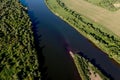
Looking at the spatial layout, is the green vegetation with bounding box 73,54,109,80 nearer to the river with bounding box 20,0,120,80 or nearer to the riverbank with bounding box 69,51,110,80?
the riverbank with bounding box 69,51,110,80

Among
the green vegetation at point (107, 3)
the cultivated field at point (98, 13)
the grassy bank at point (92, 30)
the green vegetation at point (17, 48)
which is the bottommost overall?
the green vegetation at point (17, 48)

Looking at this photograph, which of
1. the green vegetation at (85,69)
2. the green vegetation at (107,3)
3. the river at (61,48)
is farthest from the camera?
the green vegetation at (107,3)

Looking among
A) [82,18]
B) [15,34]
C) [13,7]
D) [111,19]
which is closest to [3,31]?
[15,34]

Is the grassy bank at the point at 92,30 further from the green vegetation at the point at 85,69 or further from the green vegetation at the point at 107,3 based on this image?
the green vegetation at the point at 107,3

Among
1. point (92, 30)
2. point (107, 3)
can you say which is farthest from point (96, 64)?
point (107, 3)

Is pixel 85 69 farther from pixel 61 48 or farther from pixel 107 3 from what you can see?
pixel 107 3

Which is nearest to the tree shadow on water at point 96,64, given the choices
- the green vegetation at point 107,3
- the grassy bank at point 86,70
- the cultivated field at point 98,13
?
the grassy bank at point 86,70

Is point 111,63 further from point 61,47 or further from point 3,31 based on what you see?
point 3,31
